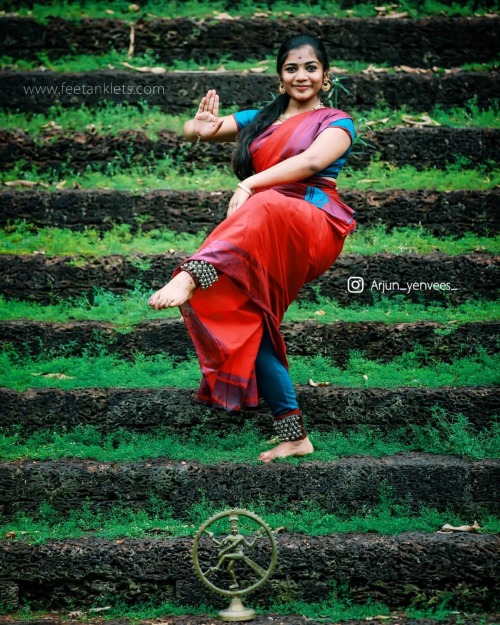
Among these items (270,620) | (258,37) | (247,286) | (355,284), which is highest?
(258,37)

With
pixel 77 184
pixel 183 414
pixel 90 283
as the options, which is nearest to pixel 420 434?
pixel 183 414

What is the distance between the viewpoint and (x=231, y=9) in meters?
7.38

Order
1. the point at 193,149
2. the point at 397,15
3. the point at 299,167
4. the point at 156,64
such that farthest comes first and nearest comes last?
the point at 397,15
the point at 156,64
the point at 193,149
the point at 299,167

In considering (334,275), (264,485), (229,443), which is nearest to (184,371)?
(229,443)

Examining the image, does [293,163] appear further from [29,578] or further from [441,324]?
[29,578]

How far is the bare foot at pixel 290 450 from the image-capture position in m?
3.64

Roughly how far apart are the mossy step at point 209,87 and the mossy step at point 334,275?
185 centimetres

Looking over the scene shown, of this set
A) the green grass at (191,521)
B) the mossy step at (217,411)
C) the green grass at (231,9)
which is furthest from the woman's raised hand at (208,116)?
the green grass at (231,9)

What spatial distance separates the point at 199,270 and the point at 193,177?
2.54 metres

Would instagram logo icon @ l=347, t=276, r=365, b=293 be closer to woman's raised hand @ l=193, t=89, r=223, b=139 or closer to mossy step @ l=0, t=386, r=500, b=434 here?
mossy step @ l=0, t=386, r=500, b=434

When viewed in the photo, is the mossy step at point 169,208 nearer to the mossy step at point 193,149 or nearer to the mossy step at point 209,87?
the mossy step at point 193,149

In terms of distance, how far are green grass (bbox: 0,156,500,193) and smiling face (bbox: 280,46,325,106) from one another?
4.92 ft

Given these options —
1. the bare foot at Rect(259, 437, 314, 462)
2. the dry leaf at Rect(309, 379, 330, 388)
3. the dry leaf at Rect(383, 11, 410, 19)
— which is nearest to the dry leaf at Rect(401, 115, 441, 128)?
the dry leaf at Rect(383, 11, 410, 19)

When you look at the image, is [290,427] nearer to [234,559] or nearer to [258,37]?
[234,559]
